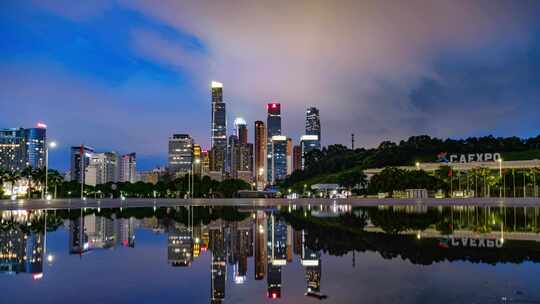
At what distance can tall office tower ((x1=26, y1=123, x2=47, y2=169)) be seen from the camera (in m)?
170

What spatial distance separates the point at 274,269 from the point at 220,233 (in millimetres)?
11325

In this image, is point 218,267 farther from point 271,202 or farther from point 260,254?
point 271,202

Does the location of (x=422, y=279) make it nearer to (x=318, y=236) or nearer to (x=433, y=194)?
(x=318, y=236)

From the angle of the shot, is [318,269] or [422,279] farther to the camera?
[318,269]

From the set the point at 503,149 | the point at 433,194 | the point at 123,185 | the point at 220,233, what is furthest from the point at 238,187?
the point at 220,233

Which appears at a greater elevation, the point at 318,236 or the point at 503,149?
the point at 503,149

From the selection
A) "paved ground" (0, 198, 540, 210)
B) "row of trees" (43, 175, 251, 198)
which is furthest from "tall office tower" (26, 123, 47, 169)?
"paved ground" (0, 198, 540, 210)

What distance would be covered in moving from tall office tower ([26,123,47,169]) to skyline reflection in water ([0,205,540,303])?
159 metres

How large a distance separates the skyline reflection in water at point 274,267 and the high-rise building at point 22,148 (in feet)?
531

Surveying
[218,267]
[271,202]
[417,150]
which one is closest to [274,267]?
[218,267]

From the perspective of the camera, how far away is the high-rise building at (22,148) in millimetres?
172250

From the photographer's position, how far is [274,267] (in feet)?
49.9

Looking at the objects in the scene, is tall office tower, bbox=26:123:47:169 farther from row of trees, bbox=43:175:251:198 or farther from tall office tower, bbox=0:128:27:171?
row of trees, bbox=43:175:251:198

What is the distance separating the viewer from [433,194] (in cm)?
10225
